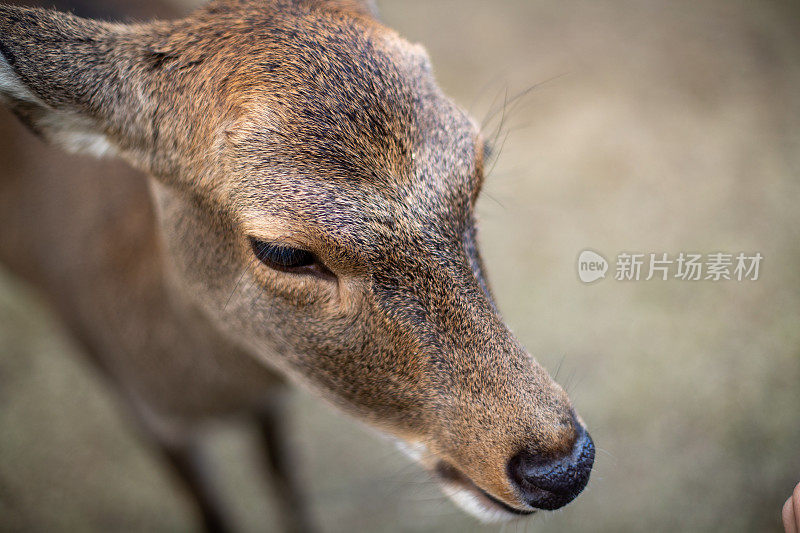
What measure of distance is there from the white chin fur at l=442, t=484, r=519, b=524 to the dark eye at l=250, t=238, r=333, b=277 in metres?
0.80

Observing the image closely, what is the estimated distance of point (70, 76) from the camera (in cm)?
189

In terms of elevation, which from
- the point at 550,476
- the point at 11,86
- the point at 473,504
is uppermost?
the point at 11,86

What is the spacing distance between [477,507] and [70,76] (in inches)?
72.0

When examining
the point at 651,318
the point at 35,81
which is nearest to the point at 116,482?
the point at 35,81

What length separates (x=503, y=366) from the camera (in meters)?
1.78

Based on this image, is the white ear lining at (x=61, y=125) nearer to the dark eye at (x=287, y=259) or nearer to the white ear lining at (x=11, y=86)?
the white ear lining at (x=11, y=86)

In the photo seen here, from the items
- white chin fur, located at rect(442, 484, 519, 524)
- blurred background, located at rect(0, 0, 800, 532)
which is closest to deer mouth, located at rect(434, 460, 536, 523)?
white chin fur, located at rect(442, 484, 519, 524)

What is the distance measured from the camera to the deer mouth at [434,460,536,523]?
73.2 inches

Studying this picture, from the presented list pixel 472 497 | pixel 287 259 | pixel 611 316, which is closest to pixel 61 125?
pixel 287 259

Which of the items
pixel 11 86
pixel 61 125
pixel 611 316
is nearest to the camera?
pixel 11 86

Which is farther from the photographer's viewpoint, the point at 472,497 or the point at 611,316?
the point at 611,316

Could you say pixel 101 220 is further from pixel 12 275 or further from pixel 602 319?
pixel 602 319

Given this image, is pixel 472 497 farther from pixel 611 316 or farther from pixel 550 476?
pixel 611 316

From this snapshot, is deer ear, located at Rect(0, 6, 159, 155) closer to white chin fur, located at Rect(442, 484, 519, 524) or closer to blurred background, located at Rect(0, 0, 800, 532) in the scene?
white chin fur, located at Rect(442, 484, 519, 524)
